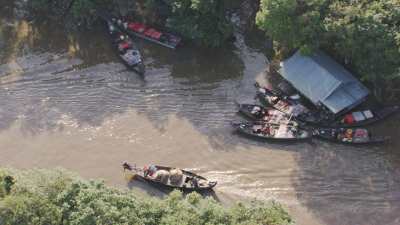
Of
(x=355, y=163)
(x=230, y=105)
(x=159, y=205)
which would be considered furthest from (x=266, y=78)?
(x=159, y=205)

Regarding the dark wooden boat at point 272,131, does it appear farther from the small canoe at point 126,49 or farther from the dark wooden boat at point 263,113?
the small canoe at point 126,49

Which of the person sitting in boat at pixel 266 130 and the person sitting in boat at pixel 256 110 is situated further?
the person sitting in boat at pixel 256 110

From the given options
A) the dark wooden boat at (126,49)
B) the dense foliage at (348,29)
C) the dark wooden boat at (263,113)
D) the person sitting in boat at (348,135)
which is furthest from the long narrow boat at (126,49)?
the person sitting in boat at (348,135)

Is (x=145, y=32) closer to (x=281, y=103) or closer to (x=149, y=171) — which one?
(x=281, y=103)

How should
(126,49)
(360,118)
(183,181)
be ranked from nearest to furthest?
(183,181) → (360,118) → (126,49)

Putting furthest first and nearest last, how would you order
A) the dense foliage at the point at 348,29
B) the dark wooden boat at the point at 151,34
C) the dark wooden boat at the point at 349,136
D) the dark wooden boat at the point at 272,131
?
the dark wooden boat at the point at 151,34
the dark wooden boat at the point at 272,131
the dark wooden boat at the point at 349,136
the dense foliage at the point at 348,29

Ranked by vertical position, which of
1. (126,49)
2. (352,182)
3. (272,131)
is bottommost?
(352,182)

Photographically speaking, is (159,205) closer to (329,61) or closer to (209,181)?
(209,181)

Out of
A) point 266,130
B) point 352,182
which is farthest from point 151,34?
point 352,182
